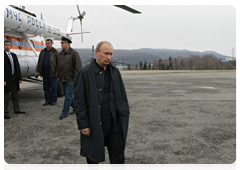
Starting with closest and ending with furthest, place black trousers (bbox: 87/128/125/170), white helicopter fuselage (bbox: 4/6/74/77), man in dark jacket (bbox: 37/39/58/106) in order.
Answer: black trousers (bbox: 87/128/125/170) < man in dark jacket (bbox: 37/39/58/106) < white helicopter fuselage (bbox: 4/6/74/77)

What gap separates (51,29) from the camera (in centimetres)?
955

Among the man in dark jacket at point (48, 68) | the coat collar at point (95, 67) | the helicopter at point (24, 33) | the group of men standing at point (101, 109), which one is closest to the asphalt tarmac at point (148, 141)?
the group of men standing at point (101, 109)

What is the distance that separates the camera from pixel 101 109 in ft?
7.06

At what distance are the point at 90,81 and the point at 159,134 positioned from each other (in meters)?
2.27

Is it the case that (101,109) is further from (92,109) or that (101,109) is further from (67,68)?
(67,68)

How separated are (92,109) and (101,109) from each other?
0.10m

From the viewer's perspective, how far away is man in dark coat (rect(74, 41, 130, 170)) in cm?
209

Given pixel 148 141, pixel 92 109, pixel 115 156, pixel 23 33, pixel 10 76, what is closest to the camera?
pixel 92 109

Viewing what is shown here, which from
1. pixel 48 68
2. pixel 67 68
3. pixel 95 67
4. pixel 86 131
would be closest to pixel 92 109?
pixel 86 131

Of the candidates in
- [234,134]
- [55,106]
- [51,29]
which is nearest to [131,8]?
[234,134]

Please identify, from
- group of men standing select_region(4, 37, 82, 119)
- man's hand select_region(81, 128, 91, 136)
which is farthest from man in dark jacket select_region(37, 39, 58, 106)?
man's hand select_region(81, 128, 91, 136)

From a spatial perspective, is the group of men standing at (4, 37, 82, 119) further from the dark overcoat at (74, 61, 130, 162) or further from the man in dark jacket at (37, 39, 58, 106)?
the dark overcoat at (74, 61, 130, 162)

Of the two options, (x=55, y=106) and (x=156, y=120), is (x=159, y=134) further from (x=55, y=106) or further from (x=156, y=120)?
(x=55, y=106)

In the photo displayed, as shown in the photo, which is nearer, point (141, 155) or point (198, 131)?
point (141, 155)
